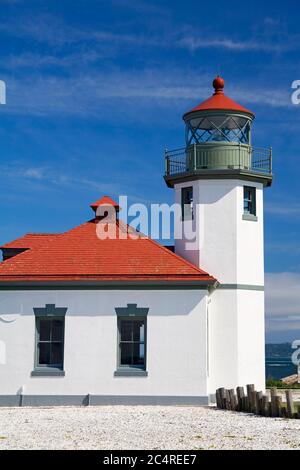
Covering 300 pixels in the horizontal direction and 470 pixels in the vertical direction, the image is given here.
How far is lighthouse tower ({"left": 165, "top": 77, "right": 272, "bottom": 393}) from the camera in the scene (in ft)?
68.2

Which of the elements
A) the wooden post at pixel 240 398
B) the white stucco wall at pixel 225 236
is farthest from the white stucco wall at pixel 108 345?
the white stucco wall at pixel 225 236

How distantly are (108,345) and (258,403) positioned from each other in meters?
4.67

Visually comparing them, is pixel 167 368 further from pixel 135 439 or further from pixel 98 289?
pixel 135 439

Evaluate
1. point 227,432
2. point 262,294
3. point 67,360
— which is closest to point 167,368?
point 67,360

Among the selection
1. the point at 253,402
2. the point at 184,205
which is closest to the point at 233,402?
the point at 253,402

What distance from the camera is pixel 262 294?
21641mm

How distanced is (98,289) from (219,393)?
4.39 meters

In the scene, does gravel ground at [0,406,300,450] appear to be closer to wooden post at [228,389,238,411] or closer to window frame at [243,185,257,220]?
wooden post at [228,389,238,411]

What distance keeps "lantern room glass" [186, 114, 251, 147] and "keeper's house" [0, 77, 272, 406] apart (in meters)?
0.50

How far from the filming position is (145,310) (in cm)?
1962

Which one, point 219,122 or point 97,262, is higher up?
point 219,122

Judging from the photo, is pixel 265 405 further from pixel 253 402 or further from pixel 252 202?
pixel 252 202

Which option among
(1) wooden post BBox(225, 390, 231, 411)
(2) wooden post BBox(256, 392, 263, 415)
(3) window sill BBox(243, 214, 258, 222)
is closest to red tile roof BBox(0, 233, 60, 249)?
(3) window sill BBox(243, 214, 258, 222)
